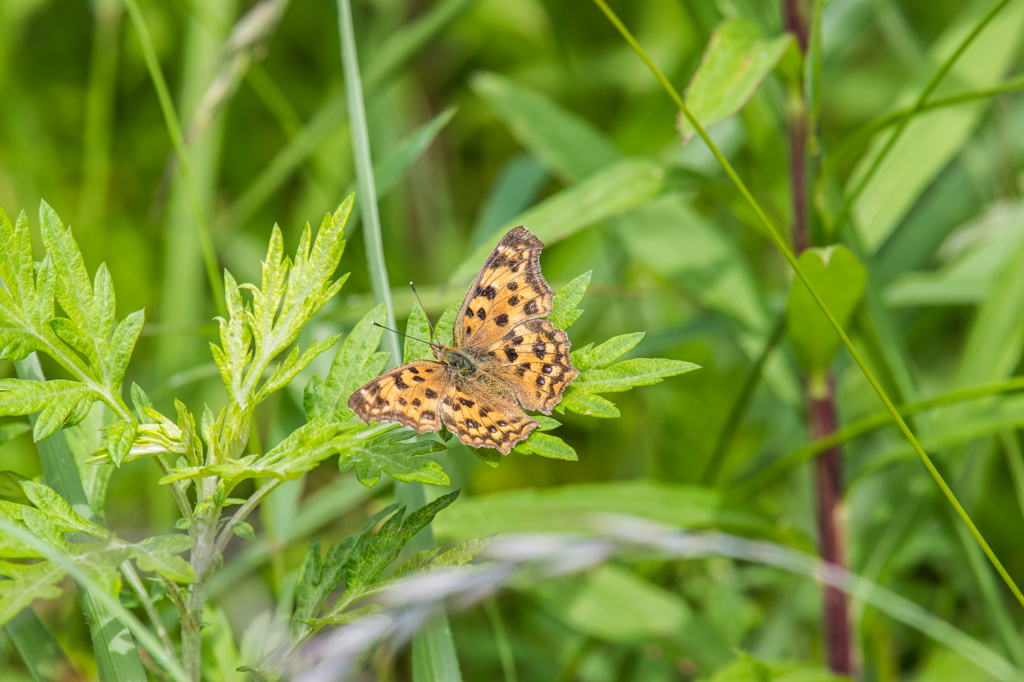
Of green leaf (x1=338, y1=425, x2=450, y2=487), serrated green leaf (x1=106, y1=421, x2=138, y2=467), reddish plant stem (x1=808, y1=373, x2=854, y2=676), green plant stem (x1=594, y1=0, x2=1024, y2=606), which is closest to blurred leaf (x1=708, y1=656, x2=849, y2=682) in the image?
reddish plant stem (x1=808, y1=373, x2=854, y2=676)

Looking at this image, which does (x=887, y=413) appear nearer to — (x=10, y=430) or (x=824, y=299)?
(x=824, y=299)

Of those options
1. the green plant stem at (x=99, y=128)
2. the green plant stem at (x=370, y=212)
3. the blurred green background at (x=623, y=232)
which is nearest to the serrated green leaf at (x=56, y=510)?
the green plant stem at (x=370, y=212)

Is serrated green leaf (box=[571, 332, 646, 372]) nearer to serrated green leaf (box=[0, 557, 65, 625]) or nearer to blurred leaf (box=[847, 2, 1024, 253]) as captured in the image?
serrated green leaf (box=[0, 557, 65, 625])

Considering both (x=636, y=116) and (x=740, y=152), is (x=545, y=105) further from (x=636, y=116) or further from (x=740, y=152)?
(x=740, y=152)

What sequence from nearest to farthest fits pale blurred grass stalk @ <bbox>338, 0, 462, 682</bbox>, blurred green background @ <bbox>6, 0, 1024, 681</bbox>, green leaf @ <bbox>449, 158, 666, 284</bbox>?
pale blurred grass stalk @ <bbox>338, 0, 462, 682</bbox> → green leaf @ <bbox>449, 158, 666, 284</bbox> → blurred green background @ <bbox>6, 0, 1024, 681</bbox>

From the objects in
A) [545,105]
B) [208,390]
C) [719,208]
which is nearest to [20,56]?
[208,390]

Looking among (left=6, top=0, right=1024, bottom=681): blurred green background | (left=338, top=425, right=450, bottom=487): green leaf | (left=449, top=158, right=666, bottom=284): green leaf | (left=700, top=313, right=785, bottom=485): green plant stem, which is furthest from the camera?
(left=6, top=0, right=1024, bottom=681): blurred green background
